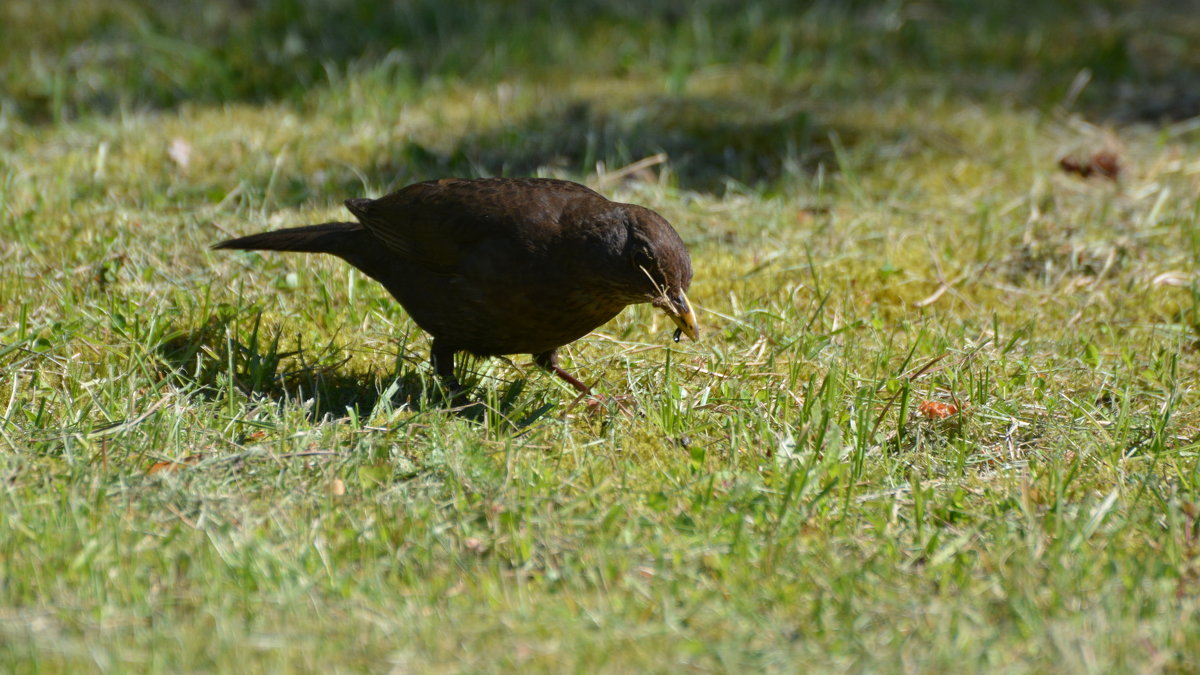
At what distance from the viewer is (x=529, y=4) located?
26.1 feet

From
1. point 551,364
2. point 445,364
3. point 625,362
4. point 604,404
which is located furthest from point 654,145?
point 604,404

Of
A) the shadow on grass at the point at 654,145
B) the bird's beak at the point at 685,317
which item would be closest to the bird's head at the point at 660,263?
the bird's beak at the point at 685,317

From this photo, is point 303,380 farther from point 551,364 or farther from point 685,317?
point 685,317

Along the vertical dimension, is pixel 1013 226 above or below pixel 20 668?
below

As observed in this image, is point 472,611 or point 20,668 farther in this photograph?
point 472,611

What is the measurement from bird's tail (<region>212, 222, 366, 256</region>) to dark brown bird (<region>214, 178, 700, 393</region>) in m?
0.18

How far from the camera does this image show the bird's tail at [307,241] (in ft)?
14.4

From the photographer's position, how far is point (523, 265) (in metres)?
3.90

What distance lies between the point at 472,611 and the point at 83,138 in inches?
167

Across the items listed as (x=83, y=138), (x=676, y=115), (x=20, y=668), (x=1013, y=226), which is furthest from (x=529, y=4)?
(x=20, y=668)

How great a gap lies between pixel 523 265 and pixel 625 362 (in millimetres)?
682

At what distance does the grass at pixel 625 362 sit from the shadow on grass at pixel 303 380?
0.02m

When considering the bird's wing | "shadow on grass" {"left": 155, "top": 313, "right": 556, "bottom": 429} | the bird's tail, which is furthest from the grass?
the bird's wing

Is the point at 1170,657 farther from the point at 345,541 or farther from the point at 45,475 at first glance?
the point at 45,475
